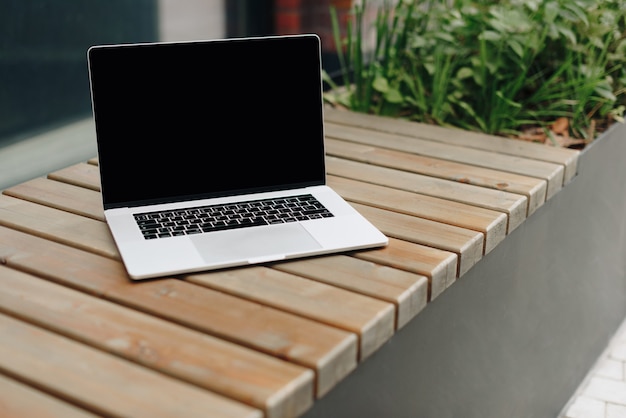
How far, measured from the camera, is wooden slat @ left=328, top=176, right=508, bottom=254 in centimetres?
134

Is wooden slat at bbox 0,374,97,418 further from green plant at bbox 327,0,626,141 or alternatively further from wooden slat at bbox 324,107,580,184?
green plant at bbox 327,0,626,141

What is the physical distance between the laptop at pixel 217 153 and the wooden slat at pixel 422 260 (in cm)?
2

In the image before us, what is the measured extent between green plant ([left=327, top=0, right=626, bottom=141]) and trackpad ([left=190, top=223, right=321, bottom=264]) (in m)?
0.83

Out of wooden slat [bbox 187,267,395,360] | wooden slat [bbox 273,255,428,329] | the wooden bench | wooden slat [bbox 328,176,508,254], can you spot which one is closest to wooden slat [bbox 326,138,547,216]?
the wooden bench

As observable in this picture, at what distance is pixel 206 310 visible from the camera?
1020mm

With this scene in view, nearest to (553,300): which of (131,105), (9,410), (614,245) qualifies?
(614,245)

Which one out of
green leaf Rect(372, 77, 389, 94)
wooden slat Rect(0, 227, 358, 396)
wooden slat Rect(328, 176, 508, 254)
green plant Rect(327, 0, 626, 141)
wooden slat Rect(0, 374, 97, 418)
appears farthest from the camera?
green leaf Rect(372, 77, 389, 94)

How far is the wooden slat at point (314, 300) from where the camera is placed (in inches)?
39.4

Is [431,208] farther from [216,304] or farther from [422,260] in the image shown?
[216,304]

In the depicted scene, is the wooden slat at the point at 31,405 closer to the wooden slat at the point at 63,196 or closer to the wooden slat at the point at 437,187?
the wooden slat at the point at 63,196

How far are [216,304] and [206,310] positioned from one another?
0.02 metres

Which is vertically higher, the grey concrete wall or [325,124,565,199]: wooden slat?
[325,124,565,199]: wooden slat

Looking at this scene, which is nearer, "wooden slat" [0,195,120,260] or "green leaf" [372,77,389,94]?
"wooden slat" [0,195,120,260]

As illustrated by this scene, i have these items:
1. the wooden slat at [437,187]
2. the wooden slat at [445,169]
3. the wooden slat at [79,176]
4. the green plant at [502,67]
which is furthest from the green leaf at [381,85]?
the wooden slat at [79,176]
